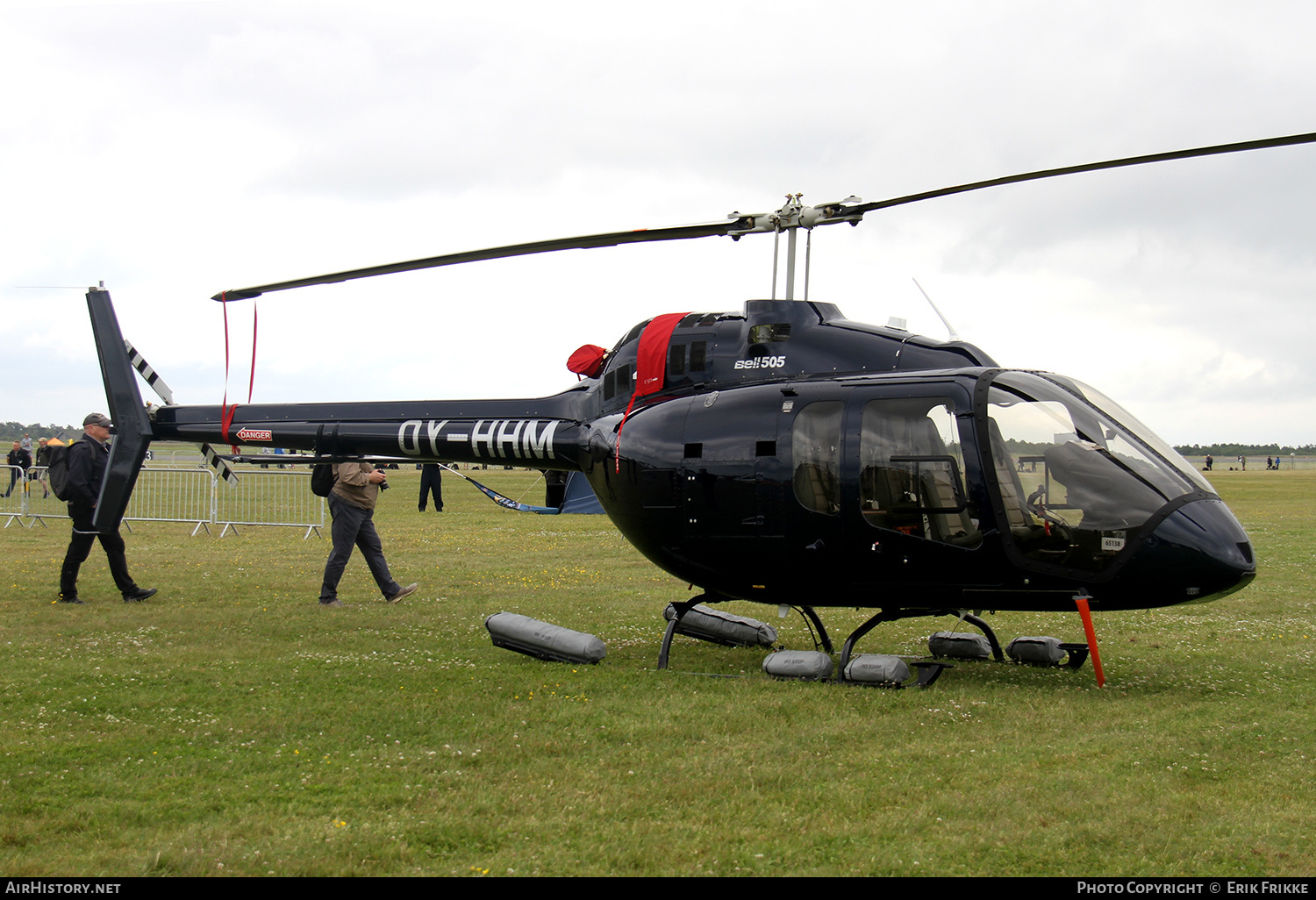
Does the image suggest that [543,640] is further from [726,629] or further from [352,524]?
[352,524]

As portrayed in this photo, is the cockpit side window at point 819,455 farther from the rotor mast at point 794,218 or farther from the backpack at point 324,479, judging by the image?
the backpack at point 324,479

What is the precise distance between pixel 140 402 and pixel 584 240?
290 inches

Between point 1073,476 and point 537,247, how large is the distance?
16.7 ft

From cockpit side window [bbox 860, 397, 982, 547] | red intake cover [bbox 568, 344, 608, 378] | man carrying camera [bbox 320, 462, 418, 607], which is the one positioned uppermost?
red intake cover [bbox 568, 344, 608, 378]

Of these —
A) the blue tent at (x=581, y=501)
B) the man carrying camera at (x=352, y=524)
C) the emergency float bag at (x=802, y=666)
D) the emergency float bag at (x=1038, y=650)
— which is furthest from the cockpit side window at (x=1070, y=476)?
the blue tent at (x=581, y=501)

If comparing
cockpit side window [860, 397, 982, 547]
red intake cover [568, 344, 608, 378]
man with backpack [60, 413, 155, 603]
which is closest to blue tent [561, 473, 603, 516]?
man with backpack [60, 413, 155, 603]

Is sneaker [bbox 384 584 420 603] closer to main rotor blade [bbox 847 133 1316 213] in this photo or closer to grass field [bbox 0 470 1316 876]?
grass field [bbox 0 470 1316 876]

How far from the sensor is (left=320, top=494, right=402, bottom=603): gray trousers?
12641 millimetres

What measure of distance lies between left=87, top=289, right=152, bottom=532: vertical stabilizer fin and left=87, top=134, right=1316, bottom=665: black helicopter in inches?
143

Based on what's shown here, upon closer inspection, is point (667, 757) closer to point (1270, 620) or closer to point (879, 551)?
point (879, 551)

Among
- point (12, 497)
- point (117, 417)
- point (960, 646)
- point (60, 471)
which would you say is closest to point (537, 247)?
point (960, 646)

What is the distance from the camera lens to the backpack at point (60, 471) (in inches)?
492

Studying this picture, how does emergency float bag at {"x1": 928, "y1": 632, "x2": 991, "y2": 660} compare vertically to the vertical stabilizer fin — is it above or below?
below

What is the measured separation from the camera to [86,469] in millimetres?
12695
